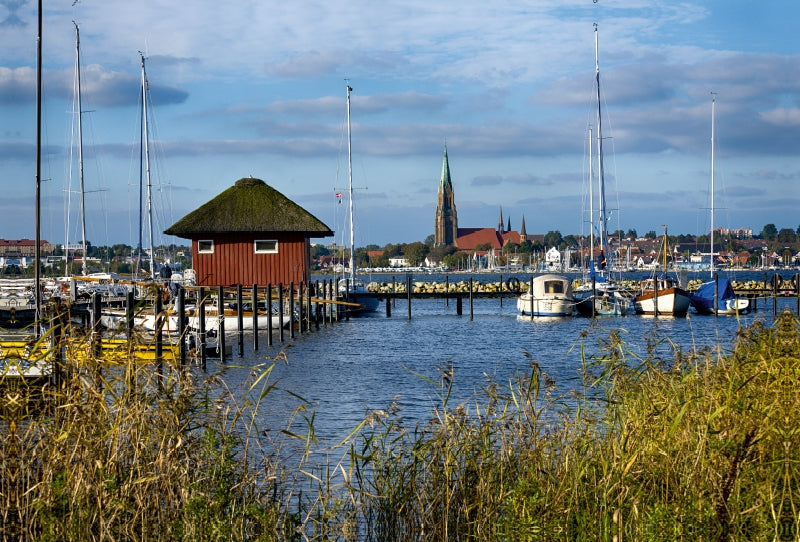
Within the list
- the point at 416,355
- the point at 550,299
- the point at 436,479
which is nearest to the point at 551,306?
the point at 550,299

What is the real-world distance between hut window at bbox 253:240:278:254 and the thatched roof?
601mm

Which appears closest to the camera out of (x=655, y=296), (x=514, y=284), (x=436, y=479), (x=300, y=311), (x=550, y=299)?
(x=436, y=479)

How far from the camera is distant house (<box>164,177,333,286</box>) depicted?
41719mm

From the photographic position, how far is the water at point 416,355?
58.4 feet

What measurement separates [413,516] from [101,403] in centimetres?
271

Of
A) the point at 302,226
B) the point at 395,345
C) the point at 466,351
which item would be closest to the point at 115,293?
the point at 302,226

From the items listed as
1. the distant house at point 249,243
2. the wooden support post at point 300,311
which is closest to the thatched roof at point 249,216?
the distant house at point 249,243

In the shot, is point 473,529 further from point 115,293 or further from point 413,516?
point 115,293

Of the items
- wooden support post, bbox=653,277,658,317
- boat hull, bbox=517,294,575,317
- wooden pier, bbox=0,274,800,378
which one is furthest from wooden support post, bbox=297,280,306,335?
wooden support post, bbox=653,277,658,317

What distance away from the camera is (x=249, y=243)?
41.8m

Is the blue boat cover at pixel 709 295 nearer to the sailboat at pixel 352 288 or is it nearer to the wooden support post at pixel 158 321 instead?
the sailboat at pixel 352 288

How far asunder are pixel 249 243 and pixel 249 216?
1.35m

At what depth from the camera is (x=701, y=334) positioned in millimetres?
39344

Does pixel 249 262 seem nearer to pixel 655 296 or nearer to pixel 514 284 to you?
pixel 655 296
